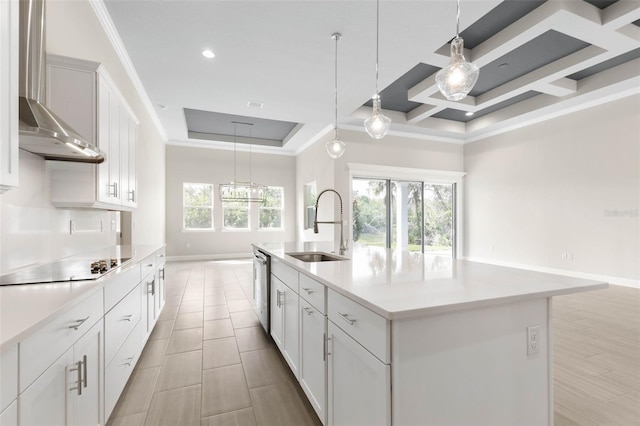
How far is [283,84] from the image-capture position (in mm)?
4324

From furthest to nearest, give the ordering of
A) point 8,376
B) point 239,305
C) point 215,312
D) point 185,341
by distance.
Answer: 1. point 239,305
2. point 215,312
3. point 185,341
4. point 8,376

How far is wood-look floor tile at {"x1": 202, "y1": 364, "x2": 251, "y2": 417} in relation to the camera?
73.2 inches

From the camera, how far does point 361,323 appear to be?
1.20 m

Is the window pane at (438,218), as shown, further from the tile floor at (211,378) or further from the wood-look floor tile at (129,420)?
the wood-look floor tile at (129,420)

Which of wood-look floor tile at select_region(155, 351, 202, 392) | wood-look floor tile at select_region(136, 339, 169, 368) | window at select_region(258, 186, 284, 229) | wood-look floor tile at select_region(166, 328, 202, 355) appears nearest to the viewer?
wood-look floor tile at select_region(155, 351, 202, 392)

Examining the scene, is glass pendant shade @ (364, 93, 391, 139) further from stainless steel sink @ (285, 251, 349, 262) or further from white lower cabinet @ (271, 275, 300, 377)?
white lower cabinet @ (271, 275, 300, 377)

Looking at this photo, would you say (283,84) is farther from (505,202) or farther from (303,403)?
(505,202)

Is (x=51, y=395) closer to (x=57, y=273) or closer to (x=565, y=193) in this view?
(x=57, y=273)

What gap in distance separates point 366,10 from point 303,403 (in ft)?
11.0

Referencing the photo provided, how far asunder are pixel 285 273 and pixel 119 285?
3.57 ft

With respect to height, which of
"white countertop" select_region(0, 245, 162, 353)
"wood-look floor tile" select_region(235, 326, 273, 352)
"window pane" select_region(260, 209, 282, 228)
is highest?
"window pane" select_region(260, 209, 282, 228)

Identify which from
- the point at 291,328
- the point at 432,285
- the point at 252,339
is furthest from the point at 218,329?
the point at 432,285

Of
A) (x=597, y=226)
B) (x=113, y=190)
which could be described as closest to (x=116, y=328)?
(x=113, y=190)

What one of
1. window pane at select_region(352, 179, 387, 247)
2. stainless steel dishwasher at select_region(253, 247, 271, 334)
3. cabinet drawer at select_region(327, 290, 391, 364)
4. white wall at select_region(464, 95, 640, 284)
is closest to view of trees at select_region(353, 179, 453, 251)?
window pane at select_region(352, 179, 387, 247)
